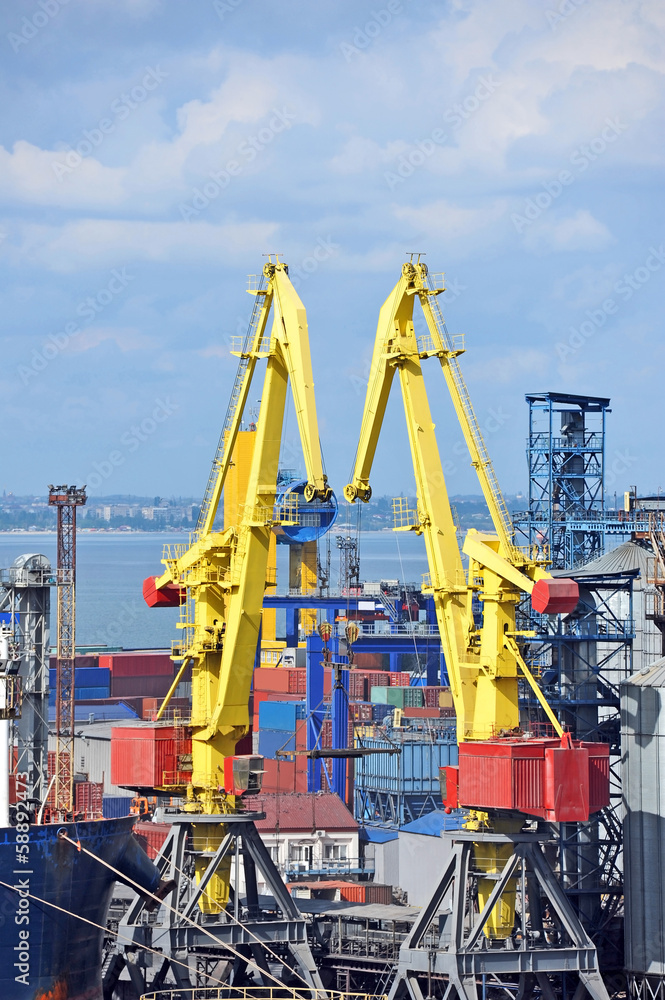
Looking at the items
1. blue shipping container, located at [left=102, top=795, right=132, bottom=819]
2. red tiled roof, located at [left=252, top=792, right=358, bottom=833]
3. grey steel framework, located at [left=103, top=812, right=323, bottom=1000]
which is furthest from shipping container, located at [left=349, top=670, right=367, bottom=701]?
grey steel framework, located at [left=103, top=812, right=323, bottom=1000]

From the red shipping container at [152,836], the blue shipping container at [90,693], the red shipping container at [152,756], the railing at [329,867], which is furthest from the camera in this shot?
the blue shipping container at [90,693]

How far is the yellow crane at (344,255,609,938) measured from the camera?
4731 centimetres

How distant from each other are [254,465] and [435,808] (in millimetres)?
19884

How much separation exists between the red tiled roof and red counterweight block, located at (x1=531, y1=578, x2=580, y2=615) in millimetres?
18431

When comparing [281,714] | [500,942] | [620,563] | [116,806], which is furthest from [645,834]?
[281,714]

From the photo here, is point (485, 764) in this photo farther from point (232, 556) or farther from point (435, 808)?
point (435, 808)

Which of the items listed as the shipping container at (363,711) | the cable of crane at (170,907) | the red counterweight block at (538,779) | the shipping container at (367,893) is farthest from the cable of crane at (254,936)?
the shipping container at (363,711)

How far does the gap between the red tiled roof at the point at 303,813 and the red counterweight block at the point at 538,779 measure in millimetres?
17332

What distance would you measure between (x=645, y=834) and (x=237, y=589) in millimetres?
14955

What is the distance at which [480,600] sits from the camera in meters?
51.8

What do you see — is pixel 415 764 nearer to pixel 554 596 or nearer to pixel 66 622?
pixel 66 622

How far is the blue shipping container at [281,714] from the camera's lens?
3191 inches

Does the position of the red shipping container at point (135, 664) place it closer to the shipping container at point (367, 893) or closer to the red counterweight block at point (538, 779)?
the shipping container at point (367, 893)

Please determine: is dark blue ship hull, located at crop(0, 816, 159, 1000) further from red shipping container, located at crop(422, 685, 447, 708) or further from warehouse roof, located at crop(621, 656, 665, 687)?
red shipping container, located at crop(422, 685, 447, 708)
